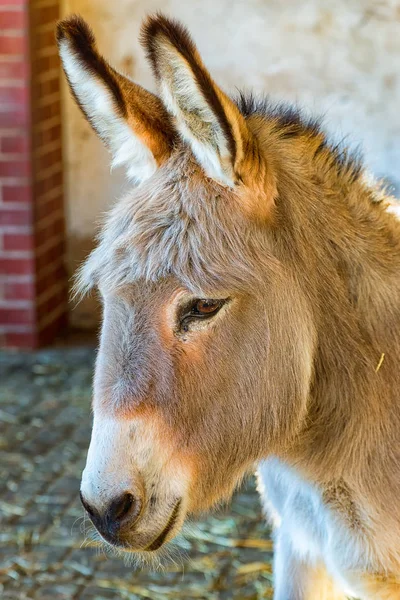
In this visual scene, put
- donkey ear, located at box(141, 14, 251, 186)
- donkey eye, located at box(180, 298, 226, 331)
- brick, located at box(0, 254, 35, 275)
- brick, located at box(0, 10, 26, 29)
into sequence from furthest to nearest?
brick, located at box(0, 254, 35, 275)
brick, located at box(0, 10, 26, 29)
donkey eye, located at box(180, 298, 226, 331)
donkey ear, located at box(141, 14, 251, 186)

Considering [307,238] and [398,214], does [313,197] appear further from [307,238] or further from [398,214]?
[398,214]

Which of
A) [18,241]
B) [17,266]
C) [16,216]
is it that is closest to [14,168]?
[16,216]

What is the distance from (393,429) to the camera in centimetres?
215

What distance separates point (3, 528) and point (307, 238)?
2.27 meters

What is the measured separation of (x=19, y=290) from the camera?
18.3 ft

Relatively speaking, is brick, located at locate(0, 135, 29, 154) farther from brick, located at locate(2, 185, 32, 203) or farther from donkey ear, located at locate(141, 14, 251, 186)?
donkey ear, located at locate(141, 14, 251, 186)

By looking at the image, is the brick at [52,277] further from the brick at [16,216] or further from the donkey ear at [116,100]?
the donkey ear at [116,100]

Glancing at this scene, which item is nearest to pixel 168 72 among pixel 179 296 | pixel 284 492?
pixel 179 296

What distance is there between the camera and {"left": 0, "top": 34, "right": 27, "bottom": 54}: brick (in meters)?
5.29

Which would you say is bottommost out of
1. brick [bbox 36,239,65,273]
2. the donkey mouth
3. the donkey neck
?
brick [bbox 36,239,65,273]

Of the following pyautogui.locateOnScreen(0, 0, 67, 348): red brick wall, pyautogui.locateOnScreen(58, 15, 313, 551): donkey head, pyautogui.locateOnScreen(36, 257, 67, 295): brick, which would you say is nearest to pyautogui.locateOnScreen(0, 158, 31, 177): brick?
pyautogui.locateOnScreen(0, 0, 67, 348): red brick wall

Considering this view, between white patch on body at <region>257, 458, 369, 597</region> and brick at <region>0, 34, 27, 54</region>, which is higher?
brick at <region>0, 34, 27, 54</region>

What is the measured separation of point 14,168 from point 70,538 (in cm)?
261

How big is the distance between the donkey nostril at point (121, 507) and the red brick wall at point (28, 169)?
386 centimetres
